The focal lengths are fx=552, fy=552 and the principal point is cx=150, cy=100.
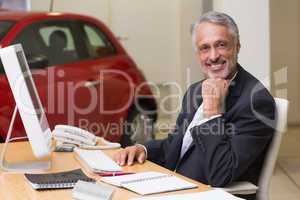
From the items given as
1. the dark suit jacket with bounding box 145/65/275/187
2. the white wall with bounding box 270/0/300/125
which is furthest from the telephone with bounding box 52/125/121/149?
the white wall with bounding box 270/0/300/125

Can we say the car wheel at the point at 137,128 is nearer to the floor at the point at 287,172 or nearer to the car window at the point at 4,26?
the floor at the point at 287,172

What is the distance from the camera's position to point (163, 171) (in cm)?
219

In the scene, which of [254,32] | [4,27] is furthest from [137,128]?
[4,27]

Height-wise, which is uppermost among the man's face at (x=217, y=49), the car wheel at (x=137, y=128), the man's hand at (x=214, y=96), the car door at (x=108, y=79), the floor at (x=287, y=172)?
the man's face at (x=217, y=49)

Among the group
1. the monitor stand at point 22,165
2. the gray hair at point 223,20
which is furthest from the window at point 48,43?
the gray hair at point 223,20

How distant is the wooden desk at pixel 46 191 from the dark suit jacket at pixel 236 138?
16 cm

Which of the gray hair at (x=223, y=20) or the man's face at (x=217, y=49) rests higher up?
the gray hair at (x=223, y=20)

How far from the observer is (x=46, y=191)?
1.90 meters

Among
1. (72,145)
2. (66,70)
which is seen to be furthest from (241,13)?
(72,145)

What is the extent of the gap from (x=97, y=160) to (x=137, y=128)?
306 centimetres

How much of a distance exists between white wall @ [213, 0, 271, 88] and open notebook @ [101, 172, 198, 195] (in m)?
2.95

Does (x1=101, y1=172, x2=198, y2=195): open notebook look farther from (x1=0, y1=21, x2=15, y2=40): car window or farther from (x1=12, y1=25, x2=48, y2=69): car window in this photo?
(x1=0, y1=21, x2=15, y2=40): car window

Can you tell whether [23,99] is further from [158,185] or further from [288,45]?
[288,45]

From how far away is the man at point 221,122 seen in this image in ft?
6.98
